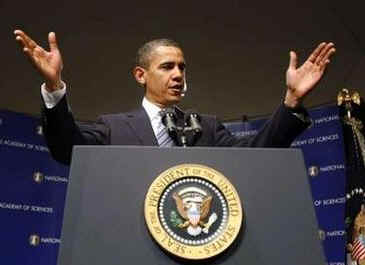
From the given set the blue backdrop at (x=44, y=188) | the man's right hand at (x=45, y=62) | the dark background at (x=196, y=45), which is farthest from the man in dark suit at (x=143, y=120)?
the dark background at (x=196, y=45)

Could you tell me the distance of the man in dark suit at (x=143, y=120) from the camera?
4.43 ft

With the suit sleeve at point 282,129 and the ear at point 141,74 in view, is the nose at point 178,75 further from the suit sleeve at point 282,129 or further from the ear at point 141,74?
the suit sleeve at point 282,129

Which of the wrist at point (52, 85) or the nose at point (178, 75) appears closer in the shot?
the wrist at point (52, 85)

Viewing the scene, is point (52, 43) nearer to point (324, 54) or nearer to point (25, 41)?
point (25, 41)

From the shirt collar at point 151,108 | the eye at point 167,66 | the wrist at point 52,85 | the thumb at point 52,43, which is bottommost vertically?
the wrist at point 52,85

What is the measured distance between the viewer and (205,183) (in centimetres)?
100

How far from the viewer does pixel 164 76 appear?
184 cm

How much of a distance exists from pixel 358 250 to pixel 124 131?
1.94 m

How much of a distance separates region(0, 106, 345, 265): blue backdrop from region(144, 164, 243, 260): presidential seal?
256cm

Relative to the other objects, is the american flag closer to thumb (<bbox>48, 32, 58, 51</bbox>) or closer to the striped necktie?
the striped necktie

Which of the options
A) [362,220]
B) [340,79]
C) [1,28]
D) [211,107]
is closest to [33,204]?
[1,28]

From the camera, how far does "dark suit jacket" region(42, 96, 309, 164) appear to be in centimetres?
137

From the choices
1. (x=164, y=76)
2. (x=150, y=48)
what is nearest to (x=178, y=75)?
(x=164, y=76)

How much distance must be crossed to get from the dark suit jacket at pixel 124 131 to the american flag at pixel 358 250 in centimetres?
163
